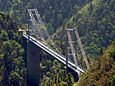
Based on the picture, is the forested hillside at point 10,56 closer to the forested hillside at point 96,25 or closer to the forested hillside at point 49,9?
the forested hillside at point 96,25

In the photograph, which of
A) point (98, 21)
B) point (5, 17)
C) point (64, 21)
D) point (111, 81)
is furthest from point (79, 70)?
point (64, 21)

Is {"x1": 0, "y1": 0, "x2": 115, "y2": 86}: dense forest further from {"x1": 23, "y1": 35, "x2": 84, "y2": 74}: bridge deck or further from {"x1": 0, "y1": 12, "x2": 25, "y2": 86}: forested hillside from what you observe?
{"x1": 23, "y1": 35, "x2": 84, "y2": 74}: bridge deck

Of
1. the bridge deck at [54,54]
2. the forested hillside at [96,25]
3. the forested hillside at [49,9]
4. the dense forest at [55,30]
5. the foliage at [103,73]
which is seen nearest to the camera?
the foliage at [103,73]

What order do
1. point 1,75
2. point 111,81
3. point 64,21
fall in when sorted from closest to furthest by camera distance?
1. point 111,81
2. point 1,75
3. point 64,21

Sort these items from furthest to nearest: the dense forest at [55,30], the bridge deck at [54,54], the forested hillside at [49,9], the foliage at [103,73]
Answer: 1. the forested hillside at [49,9]
2. the dense forest at [55,30]
3. the bridge deck at [54,54]
4. the foliage at [103,73]

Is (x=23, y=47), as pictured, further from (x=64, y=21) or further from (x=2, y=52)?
Result: (x=64, y=21)

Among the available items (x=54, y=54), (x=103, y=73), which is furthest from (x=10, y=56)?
(x=103, y=73)

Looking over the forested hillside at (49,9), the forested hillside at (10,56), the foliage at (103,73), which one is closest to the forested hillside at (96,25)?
the forested hillside at (10,56)

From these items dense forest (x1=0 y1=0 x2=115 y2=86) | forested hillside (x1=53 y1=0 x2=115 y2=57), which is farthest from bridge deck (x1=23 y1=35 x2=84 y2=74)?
forested hillside (x1=53 y1=0 x2=115 y2=57)
